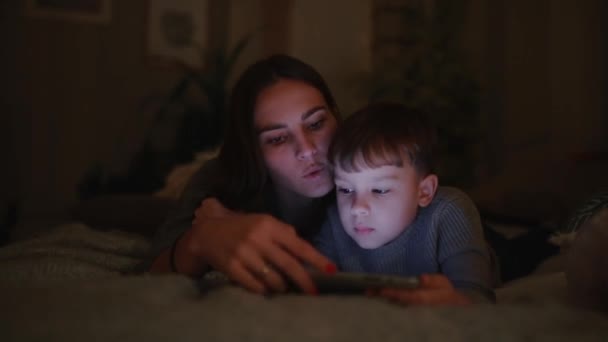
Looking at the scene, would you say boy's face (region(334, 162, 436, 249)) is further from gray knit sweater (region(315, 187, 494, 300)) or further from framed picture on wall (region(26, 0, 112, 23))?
framed picture on wall (region(26, 0, 112, 23))

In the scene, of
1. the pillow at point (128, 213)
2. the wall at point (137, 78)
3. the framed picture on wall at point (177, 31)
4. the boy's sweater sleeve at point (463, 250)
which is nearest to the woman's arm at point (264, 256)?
the boy's sweater sleeve at point (463, 250)

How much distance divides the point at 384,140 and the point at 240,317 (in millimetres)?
530

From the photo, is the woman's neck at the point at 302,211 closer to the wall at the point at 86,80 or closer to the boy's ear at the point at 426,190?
the boy's ear at the point at 426,190

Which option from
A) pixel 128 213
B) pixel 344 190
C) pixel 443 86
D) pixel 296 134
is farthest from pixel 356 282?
pixel 443 86

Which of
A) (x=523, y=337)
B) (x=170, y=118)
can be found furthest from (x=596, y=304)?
(x=170, y=118)

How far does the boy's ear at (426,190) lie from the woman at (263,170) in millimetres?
171

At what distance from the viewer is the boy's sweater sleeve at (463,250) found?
736 millimetres

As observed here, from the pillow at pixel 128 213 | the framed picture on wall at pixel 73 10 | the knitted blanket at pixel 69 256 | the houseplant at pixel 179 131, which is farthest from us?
the framed picture on wall at pixel 73 10

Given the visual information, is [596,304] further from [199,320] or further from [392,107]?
[392,107]

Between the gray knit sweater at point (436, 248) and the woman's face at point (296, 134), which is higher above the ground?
the woman's face at point (296, 134)

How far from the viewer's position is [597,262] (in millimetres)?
566

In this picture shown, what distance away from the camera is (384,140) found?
0.90 m

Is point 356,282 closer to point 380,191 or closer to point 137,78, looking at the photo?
point 380,191

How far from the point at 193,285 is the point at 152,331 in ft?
0.44
